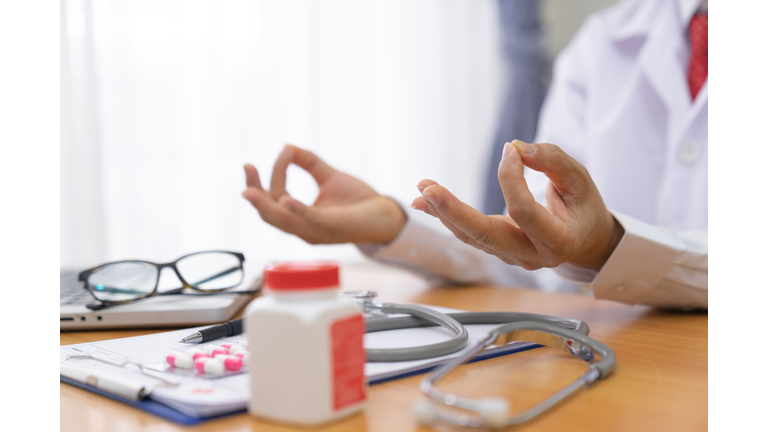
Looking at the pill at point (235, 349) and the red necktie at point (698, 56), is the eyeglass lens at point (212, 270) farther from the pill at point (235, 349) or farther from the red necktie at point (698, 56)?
the red necktie at point (698, 56)

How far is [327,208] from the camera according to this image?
0.80 metres

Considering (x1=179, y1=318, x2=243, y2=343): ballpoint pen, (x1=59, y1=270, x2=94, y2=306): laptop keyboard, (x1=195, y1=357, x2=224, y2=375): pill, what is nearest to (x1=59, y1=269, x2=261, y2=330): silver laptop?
(x1=59, y1=270, x2=94, y2=306): laptop keyboard

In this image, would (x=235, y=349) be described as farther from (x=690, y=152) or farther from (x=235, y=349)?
(x=690, y=152)

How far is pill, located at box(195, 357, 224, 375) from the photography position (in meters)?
0.37

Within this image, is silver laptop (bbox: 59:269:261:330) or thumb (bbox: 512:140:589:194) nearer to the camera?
thumb (bbox: 512:140:589:194)

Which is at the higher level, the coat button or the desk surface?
the coat button

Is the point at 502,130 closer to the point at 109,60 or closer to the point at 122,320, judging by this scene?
the point at 109,60

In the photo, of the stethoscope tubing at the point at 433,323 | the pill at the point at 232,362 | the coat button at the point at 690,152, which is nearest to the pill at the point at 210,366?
the pill at the point at 232,362

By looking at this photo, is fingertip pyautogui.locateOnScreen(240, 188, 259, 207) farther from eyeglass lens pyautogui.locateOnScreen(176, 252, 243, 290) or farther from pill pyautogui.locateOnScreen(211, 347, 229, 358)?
pill pyautogui.locateOnScreen(211, 347, 229, 358)

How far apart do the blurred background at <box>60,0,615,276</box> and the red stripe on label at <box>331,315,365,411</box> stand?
2.12 feet

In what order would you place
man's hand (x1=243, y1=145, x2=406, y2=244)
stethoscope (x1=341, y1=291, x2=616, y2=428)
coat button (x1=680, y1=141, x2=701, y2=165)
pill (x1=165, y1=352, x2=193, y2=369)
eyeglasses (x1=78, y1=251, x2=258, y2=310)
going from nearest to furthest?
stethoscope (x1=341, y1=291, x2=616, y2=428)
pill (x1=165, y1=352, x2=193, y2=369)
eyeglasses (x1=78, y1=251, x2=258, y2=310)
man's hand (x1=243, y1=145, x2=406, y2=244)
coat button (x1=680, y1=141, x2=701, y2=165)

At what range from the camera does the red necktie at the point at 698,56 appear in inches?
44.3

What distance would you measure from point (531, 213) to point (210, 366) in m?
0.29

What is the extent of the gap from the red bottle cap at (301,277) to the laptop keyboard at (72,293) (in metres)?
0.46
